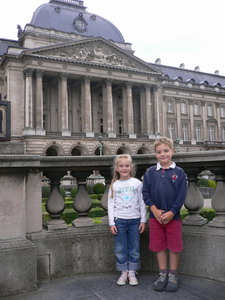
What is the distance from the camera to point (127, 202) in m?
4.18

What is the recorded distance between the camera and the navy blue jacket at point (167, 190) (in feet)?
12.7

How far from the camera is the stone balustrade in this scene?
4004 millimetres

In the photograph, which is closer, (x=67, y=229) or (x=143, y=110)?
(x=67, y=229)

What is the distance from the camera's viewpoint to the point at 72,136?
140 feet

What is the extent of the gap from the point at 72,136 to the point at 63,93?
594 centimetres

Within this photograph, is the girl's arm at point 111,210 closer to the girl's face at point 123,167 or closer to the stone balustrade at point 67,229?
the girl's face at point 123,167

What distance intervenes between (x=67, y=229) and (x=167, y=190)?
162 cm

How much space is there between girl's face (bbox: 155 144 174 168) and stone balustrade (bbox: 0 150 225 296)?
447mm

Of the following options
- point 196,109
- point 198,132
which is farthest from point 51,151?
point 196,109

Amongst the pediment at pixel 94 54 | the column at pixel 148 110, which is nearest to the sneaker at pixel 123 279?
the pediment at pixel 94 54

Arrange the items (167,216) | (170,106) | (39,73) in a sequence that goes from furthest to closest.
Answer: (170,106) → (39,73) → (167,216)

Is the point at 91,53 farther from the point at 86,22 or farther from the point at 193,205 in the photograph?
the point at 193,205

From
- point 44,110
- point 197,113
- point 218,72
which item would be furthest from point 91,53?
point 218,72

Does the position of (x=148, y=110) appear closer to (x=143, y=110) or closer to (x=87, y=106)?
(x=143, y=110)
